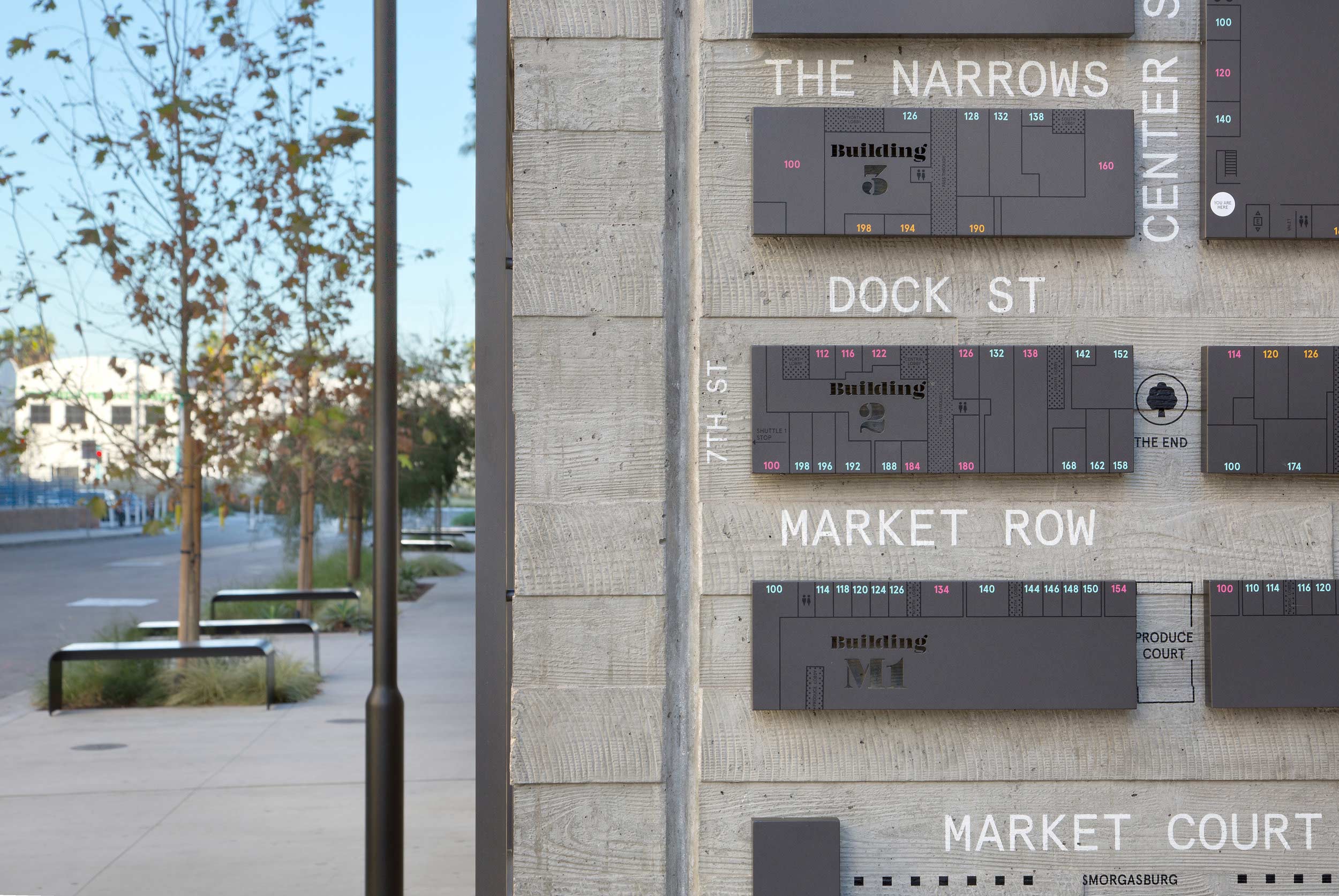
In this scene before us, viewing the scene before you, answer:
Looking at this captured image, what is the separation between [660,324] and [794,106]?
1.65ft

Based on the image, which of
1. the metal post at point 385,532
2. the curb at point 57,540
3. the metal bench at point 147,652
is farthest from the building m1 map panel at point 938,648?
the curb at point 57,540

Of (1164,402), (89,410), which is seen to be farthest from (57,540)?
(1164,402)

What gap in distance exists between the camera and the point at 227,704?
930 cm

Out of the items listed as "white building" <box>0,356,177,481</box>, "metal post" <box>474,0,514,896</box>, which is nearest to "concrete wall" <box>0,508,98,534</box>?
"white building" <box>0,356,177,481</box>

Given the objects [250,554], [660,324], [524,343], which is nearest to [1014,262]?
[660,324]

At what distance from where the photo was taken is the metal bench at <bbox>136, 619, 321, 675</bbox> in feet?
34.5

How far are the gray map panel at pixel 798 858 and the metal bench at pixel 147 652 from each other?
23.5ft

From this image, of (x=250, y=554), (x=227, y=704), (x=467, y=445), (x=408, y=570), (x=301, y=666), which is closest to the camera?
(x=227, y=704)

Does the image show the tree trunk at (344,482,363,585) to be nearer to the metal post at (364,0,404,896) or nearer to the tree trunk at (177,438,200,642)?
the tree trunk at (177,438,200,642)

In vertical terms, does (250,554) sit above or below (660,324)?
below

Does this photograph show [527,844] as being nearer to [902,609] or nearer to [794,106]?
[902,609]

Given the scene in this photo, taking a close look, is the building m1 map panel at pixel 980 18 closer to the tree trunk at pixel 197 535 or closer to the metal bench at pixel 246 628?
the tree trunk at pixel 197 535

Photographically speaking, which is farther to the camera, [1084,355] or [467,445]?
[467,445]

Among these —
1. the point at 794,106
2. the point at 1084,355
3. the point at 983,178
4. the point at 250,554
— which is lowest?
the point at 250,554
